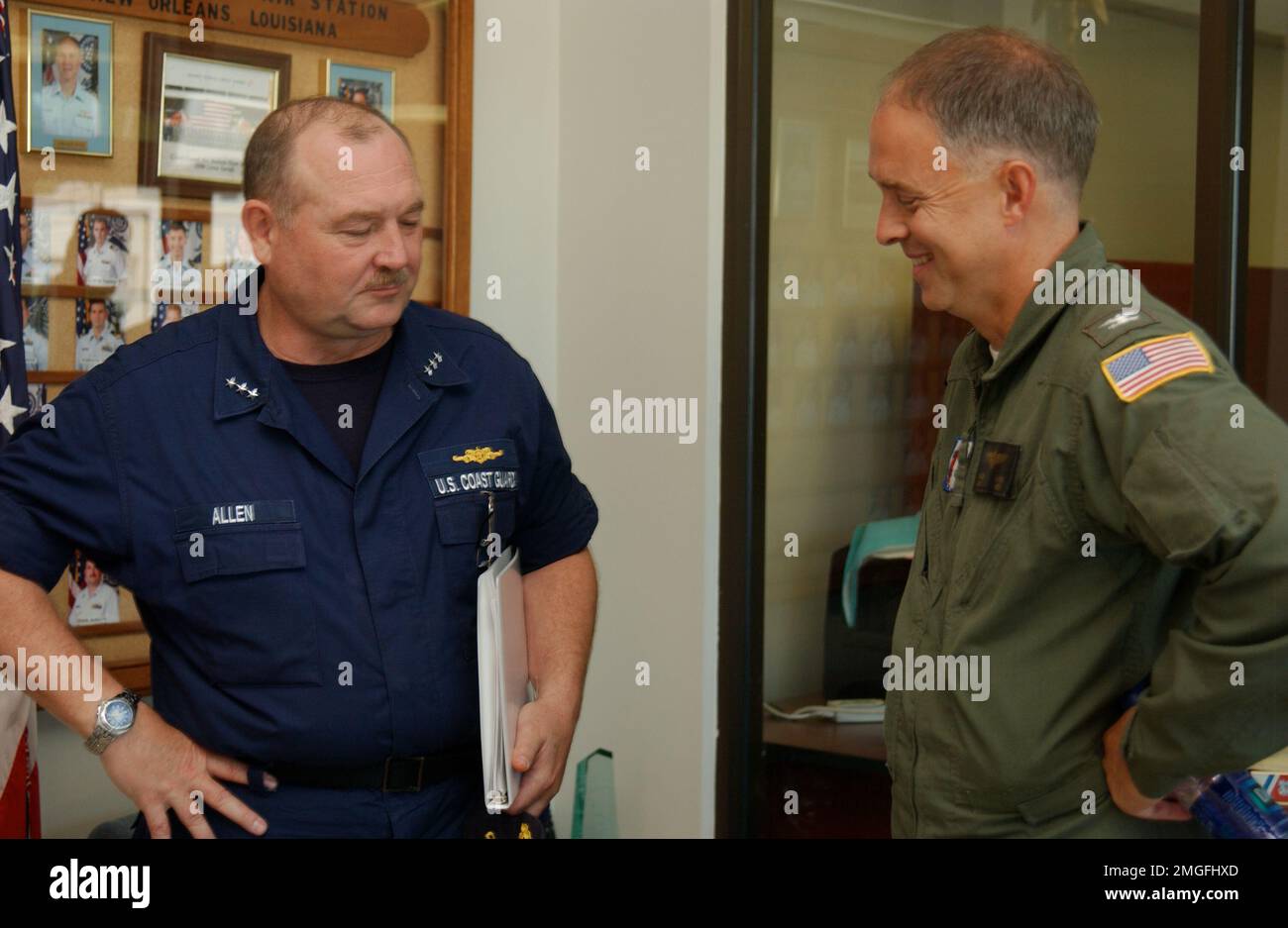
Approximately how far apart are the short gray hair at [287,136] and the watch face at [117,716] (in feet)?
2.15

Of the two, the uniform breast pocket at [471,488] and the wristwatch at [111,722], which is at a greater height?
the uniform breast pocket at [471,488]

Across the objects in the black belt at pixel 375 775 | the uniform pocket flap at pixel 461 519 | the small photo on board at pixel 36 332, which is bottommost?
the black belt at pixel 375 775

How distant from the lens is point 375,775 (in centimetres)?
169

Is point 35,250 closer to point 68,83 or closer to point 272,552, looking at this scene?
point 68,83

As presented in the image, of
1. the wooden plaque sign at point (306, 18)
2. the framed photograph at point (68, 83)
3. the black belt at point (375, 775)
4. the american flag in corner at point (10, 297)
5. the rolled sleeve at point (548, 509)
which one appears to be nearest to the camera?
the black belt at point (375, 775)

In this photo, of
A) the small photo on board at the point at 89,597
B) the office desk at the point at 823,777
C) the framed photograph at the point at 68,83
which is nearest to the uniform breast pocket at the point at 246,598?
the small photo on board at the point at 89,597

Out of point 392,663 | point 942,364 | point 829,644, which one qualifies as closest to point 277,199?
point 392,663

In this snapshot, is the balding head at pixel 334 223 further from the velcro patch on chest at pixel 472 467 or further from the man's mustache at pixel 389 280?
the velcro patch on chest at pixel 472 467

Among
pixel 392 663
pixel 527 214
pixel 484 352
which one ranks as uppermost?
pixel 527 214

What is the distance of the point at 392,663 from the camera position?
1.68 metres

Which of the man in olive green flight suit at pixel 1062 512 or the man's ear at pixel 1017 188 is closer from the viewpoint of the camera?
the man in olive green flight suit at pixel 1062 512

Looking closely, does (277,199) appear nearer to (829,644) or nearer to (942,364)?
(942,364)

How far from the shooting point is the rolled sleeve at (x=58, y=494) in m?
1.63
